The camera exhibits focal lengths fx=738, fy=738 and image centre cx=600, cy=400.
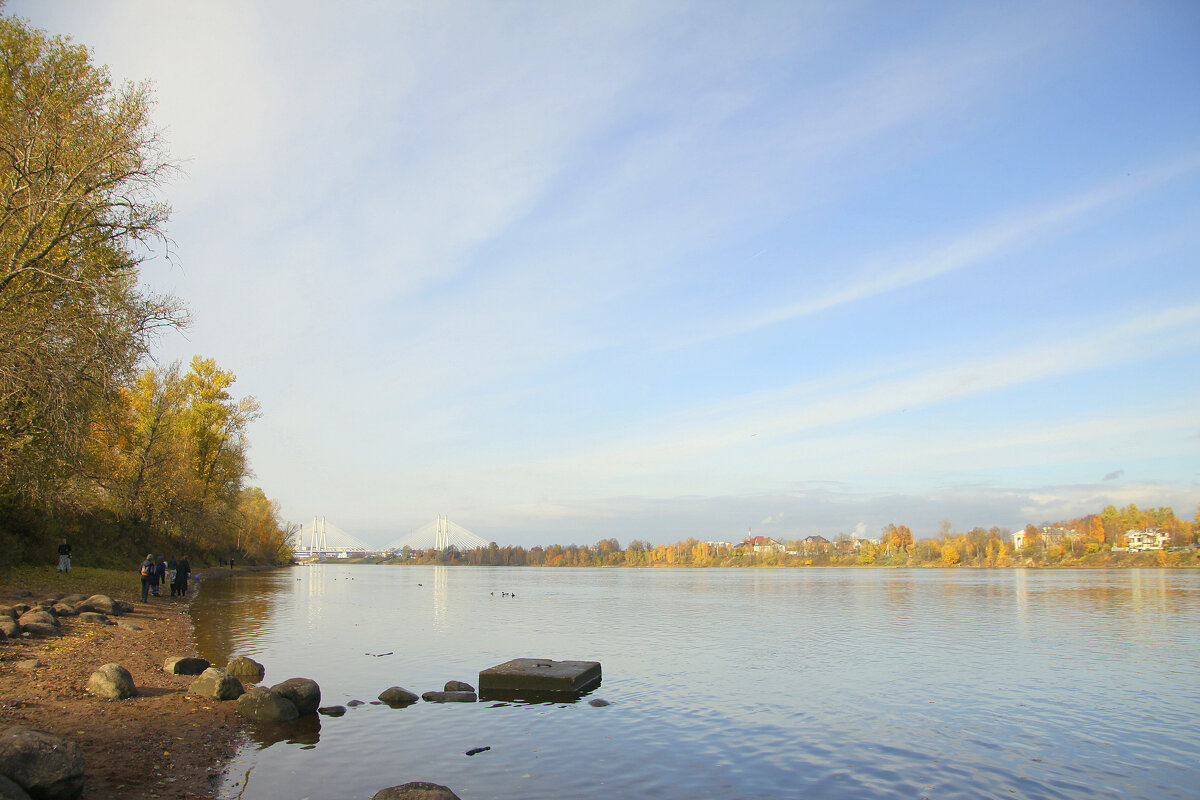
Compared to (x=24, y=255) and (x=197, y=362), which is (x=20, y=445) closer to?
(x=24, y=255)

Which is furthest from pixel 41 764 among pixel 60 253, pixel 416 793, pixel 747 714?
pixel 60 253

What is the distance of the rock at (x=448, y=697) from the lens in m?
15.7

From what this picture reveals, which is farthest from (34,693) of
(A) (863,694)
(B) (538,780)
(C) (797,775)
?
(A) (863,694)

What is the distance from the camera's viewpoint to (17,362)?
1652 cm

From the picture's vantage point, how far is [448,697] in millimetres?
15773

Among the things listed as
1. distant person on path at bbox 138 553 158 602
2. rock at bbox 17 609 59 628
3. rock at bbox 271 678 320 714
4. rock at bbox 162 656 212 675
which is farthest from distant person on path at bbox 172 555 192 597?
rock at bbox 271 678 320 714

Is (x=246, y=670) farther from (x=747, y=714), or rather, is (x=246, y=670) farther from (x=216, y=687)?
(x=747, y=714)

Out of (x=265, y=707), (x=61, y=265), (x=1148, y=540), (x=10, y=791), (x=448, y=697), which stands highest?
(x=61, y=265)

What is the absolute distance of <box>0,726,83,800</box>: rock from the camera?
24.8 ft

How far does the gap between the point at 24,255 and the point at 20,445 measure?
5.68 m

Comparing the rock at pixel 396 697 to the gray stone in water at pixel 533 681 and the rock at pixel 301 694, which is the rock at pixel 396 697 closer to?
the rock at pixel 301 694

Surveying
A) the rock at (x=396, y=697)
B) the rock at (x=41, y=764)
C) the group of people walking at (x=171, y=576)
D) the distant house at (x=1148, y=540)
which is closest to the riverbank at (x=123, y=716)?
the rock at (x=41, y=764)

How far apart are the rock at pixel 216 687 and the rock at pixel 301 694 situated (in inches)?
31.1

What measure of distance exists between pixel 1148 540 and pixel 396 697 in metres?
191
